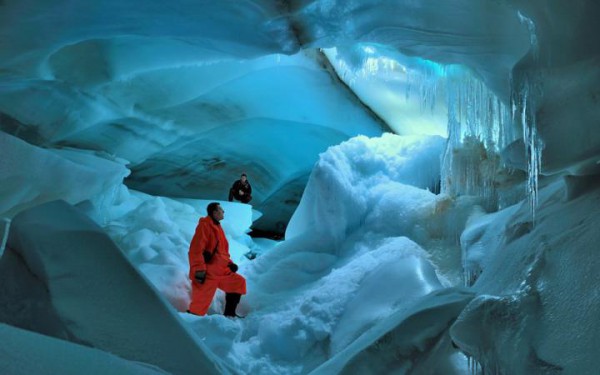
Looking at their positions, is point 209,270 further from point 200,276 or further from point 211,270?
point 200,276

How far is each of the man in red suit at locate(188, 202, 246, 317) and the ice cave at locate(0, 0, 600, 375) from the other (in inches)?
5.5

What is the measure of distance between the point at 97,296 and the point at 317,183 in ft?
15.5

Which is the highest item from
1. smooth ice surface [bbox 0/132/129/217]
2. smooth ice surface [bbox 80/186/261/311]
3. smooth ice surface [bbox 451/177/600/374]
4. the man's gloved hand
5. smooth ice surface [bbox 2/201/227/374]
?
smooth ice surface [bbox 451/177/600/374]

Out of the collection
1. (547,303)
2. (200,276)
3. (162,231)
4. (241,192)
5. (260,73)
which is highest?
(260,73)

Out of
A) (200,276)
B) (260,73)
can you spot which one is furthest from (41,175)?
(260,73)

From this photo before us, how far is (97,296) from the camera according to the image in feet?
7.64

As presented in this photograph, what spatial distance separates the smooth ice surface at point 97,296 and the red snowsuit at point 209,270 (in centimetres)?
309

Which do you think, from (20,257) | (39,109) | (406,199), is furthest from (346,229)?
(20,257)

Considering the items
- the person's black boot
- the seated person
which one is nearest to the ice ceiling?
the seated person

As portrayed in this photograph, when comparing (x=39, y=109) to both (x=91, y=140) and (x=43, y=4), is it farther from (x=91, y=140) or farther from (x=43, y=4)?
(x=43, y=4)

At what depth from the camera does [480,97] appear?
509 centimetres

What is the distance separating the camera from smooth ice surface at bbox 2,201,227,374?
218cm

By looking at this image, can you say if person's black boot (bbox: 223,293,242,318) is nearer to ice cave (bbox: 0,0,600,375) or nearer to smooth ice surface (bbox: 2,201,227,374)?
ice cave (bbox: 0,0,600,375)

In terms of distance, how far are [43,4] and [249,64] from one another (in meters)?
3.89
